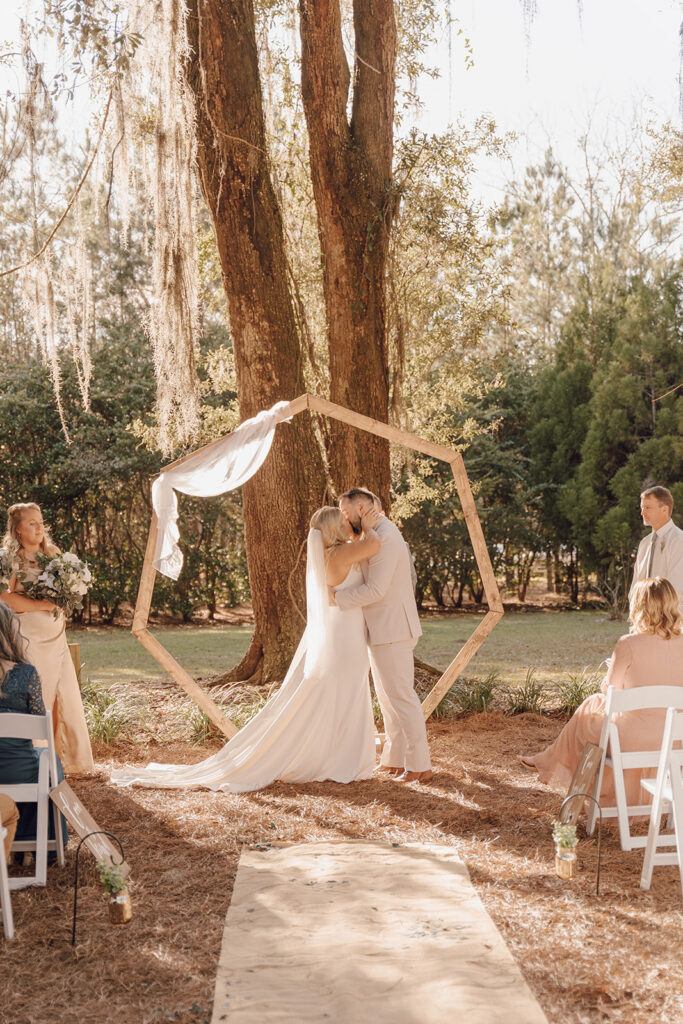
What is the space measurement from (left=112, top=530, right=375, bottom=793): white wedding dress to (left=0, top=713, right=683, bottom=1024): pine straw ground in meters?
0.18

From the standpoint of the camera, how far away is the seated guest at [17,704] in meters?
4.21

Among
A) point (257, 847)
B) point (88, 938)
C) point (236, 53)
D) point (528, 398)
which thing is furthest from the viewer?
point (528, 398)

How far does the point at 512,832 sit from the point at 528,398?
1360cm

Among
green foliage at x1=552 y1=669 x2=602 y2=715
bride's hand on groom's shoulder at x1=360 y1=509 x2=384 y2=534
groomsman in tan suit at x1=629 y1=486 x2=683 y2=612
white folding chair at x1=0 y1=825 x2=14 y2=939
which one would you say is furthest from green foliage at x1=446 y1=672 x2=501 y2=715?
white folding chair at x1=0 y1=825 x2=14 y2=939

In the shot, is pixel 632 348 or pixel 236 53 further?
pixel 632 348

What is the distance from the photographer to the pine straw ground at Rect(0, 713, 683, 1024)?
10.2 ft

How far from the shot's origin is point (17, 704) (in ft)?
14.2

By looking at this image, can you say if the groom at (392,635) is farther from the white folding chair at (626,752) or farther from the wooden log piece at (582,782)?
the wooden log piece at (582,782)

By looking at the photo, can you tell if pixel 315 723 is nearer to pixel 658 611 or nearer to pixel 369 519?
pixel 369 519

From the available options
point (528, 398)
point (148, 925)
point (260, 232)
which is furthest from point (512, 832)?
point (528, 398)

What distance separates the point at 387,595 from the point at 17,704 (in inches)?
99.3

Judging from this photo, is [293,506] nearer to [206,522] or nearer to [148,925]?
[148,925]

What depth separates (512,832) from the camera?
498cm

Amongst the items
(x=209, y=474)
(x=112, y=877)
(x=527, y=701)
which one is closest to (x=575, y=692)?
(x=527, y=701)
